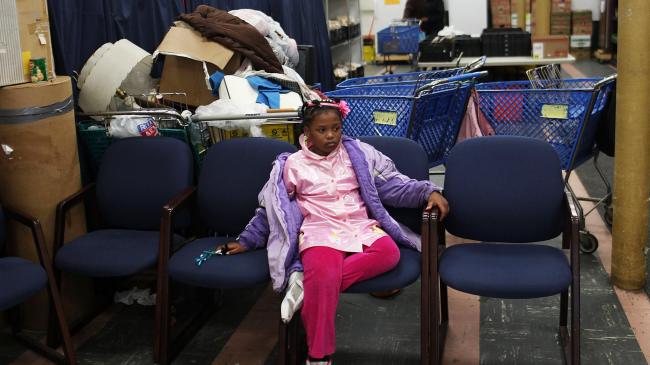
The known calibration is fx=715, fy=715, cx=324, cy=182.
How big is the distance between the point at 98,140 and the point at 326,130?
52.3 inches

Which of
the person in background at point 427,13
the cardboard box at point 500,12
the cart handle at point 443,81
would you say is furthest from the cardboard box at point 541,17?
the cart handle at point 443,81

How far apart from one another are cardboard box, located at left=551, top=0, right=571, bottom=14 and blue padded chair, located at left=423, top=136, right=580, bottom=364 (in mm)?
11469

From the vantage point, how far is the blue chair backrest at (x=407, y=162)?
2.99m

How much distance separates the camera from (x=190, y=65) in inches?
154

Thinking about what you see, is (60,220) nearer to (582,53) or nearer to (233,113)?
(233,113)

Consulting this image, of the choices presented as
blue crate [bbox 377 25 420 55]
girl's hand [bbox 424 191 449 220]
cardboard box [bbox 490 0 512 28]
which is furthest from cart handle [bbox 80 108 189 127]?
cardboard box [bbox 490 0 512 28]

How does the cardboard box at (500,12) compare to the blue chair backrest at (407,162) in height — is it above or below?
above

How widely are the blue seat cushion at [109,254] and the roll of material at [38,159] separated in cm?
19

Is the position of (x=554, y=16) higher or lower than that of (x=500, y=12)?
lower

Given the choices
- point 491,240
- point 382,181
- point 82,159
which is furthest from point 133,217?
point 491,240

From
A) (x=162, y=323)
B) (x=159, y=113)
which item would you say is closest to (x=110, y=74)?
(x=159, y=113)

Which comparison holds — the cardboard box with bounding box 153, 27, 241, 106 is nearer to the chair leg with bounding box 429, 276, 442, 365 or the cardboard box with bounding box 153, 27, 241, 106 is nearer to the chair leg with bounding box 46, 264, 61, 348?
the chair leg with bounding box 46, 264, 61, 348

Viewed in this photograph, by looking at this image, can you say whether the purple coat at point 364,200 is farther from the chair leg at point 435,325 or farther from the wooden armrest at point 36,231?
the wooden armrest at point 36,231

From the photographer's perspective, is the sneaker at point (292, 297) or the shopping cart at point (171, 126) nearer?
the sneaker at point (292, 297)
